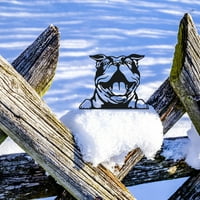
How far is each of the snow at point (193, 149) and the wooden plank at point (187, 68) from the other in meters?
0.11

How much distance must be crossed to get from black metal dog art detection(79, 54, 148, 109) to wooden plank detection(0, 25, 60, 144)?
123 millimetres

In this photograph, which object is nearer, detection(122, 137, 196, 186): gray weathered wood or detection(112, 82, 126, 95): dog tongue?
detection(112, 82, 126, 95): dog tongue

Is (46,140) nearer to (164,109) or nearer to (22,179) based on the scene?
(22,179)

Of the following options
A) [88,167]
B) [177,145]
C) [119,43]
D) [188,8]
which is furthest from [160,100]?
[188,8]

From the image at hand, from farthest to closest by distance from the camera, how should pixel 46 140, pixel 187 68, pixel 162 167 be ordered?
pixel 162 167 < pixel 187 68 < pixel 46 140

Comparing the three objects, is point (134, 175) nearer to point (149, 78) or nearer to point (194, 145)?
point (194, 145)

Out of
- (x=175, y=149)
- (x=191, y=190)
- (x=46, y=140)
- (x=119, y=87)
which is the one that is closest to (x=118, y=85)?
(x=119, y=87)

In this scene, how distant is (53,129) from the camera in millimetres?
1444

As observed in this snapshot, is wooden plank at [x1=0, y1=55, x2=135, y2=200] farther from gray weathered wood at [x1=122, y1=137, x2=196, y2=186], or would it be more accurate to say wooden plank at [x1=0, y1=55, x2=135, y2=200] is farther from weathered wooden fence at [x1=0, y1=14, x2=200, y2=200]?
gray weathered wood at [x1=122, y1=137, x2=196, y2=186]

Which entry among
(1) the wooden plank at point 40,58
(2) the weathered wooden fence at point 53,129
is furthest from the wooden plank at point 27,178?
(1) the wooden plank at point 40,58

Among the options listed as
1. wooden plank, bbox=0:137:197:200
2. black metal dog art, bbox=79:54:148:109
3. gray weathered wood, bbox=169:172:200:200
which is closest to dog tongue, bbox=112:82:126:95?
black metal dog art, bbox=79:54:148:109

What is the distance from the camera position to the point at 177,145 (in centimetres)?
173

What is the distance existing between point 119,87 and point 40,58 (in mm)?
224

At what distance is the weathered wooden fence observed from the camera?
1.39m
